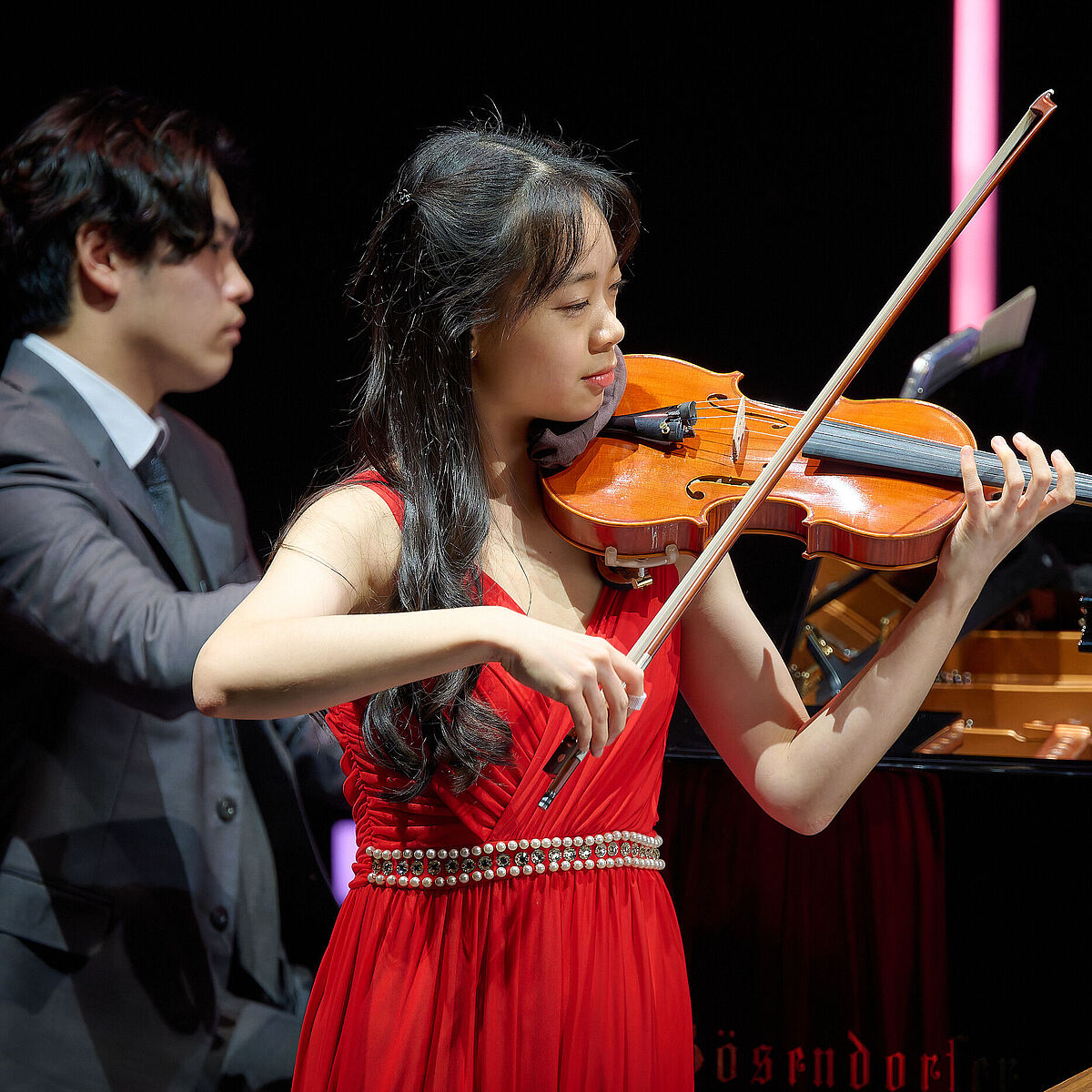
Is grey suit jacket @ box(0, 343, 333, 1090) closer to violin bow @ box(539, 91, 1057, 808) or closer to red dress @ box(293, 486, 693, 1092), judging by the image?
red dress @ box(293, 486, 693, 1092)

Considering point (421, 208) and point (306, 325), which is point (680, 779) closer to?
point (421, 208)

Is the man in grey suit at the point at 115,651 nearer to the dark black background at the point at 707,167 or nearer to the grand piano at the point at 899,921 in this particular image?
the dark black background at the point at 707,167

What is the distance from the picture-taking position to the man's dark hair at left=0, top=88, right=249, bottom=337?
6.25 ft

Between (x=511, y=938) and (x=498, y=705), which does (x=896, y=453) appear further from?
(x=511, y=938)

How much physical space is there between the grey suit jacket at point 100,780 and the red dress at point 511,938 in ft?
2.92

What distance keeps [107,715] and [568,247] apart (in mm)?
1245

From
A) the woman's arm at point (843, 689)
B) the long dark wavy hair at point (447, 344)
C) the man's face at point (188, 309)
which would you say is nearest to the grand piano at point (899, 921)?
the woman's arm at point (843, 689)

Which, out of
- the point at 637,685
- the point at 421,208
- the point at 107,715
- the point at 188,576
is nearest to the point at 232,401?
the point at 188,576

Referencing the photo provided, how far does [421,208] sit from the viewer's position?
109cm

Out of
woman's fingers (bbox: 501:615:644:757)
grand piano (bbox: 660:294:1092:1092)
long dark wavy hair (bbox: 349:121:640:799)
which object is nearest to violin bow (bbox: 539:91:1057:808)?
woman's fingers (bbox: 501:615:644:757)

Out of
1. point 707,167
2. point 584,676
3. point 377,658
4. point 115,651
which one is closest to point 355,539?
point 377,658

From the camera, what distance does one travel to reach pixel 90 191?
192cm

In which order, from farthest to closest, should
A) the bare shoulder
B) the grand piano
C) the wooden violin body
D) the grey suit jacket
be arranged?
the grey suit jacket
the grand piano
the wooden violin body
the bare shoulder

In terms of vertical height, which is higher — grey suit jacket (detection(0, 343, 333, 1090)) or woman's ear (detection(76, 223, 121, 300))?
woman's ear (detection(76, 223, 121, 300))
